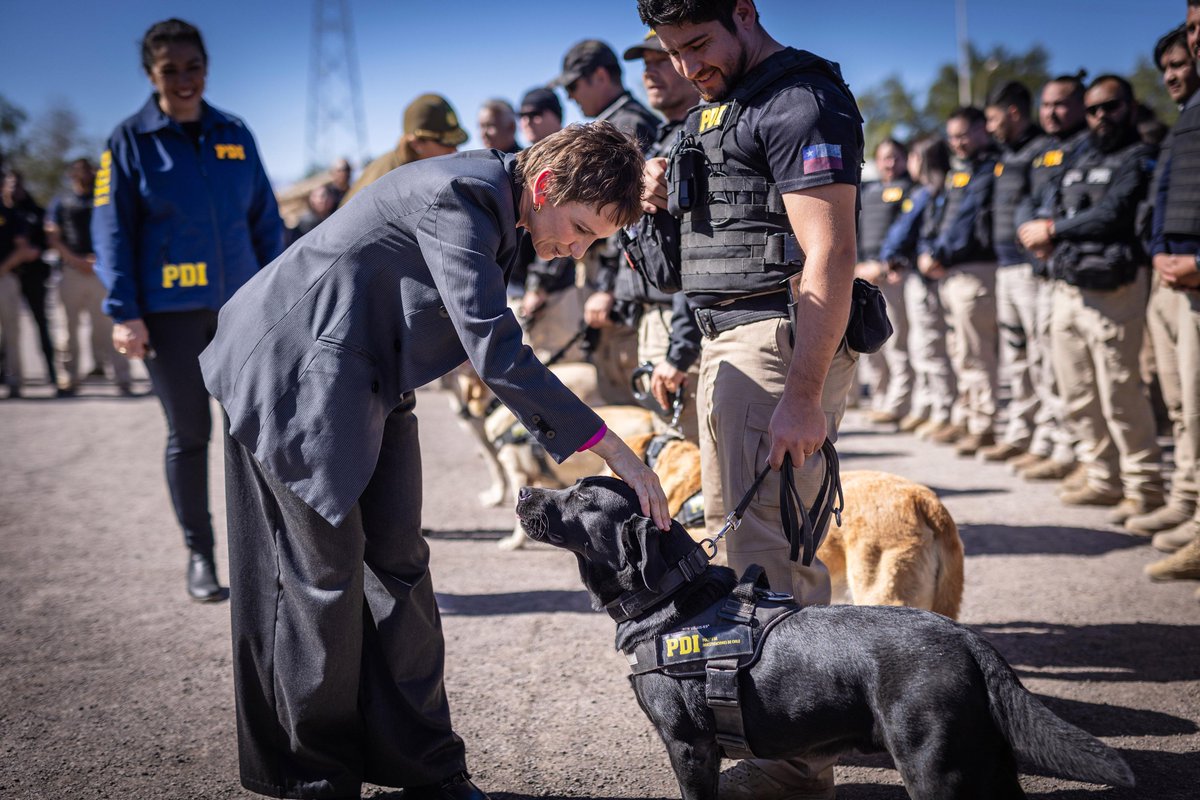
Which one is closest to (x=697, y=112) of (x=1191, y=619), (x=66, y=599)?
(x=1191, y=619)

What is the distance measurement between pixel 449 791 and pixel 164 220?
3.17 metres

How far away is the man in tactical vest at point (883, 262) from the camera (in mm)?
9344

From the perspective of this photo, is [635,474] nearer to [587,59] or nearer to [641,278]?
[641,278]

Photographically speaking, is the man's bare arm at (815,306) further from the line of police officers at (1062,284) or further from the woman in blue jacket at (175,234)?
the line of police officers at (1062,284)

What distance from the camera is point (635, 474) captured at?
2355mm

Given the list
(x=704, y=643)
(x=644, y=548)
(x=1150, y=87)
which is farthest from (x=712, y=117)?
(x=1150, y=87)

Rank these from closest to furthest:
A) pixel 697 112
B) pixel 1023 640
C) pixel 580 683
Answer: pixel 697 112 → pixel 580 683 → pixel 1023 640

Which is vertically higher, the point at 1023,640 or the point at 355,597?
the point at 355,597

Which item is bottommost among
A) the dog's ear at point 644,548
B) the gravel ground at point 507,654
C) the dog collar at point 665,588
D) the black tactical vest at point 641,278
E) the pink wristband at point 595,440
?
the gravel ground at point 507,654

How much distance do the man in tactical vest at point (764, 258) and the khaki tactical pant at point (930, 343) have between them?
6.31 meters

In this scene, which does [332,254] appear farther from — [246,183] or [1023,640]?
[1023,640]

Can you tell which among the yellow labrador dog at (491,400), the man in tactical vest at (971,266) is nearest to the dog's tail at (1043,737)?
the yellow labrador dog at (491,400)

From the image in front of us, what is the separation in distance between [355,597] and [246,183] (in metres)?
2.90

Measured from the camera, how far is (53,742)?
10.6ft
